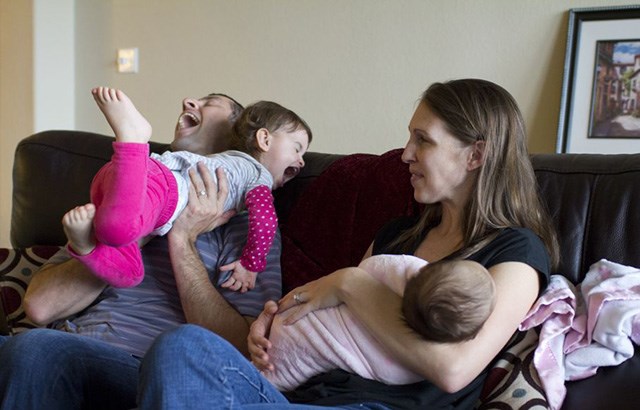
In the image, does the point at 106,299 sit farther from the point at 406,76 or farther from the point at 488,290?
the point at 406,76

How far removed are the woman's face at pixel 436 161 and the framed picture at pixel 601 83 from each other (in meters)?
0.98

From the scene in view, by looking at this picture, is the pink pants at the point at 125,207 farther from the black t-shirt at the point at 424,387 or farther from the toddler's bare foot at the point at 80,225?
the black t-shirt at the point at 424,387

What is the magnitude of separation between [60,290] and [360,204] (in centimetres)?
81

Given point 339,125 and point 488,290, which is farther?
point 339,125

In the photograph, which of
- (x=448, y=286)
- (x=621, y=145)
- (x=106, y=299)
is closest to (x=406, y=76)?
(x=621, y=145)

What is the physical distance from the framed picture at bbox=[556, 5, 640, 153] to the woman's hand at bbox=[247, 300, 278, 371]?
4.43 feet

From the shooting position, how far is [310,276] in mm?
1795

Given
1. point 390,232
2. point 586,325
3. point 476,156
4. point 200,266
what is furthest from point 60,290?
point 586,325

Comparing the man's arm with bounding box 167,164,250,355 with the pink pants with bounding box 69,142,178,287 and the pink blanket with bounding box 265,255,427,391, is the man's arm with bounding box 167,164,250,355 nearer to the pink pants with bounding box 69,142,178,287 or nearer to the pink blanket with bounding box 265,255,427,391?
the pink pants with bounding box 69,142,178,287

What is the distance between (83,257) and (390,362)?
29.1 inches

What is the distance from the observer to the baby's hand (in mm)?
1681

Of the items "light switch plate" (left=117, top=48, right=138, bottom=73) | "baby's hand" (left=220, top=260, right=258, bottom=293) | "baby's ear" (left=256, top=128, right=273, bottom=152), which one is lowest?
"baby's hand" (left=220, top=260, right=258, bottom=293)

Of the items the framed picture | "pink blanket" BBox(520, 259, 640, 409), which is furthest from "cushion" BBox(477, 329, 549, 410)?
the framed picture

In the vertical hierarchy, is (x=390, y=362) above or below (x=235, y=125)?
below
